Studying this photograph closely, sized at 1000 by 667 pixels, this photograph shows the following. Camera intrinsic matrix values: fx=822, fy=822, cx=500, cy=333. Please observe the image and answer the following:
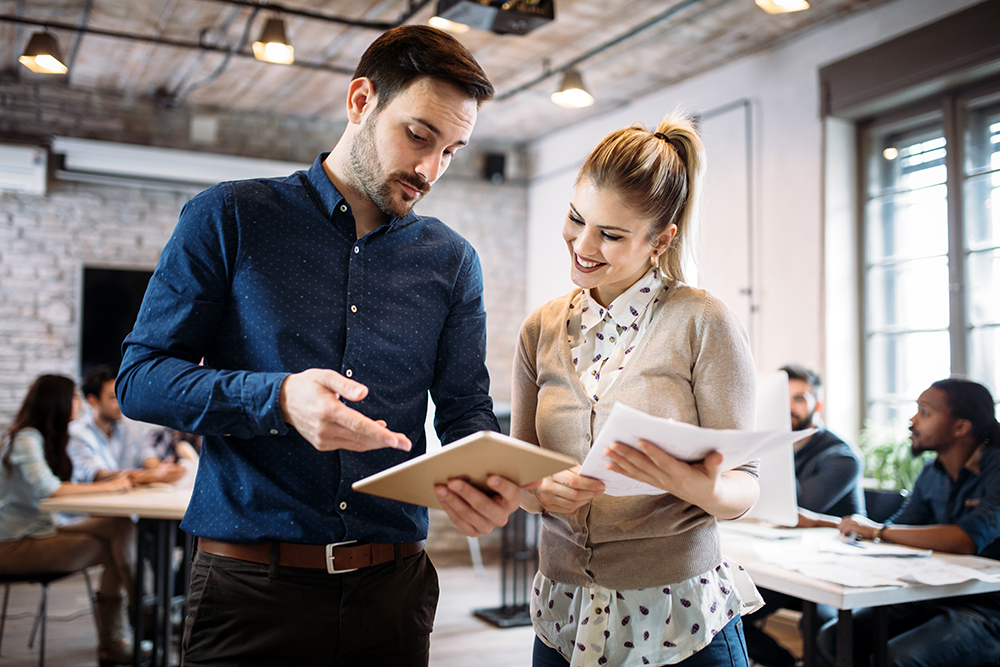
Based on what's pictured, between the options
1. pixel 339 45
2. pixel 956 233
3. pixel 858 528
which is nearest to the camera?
pixel 858 528

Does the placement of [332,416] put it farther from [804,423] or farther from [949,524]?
[804,423]

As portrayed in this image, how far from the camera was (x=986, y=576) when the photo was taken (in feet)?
7.87

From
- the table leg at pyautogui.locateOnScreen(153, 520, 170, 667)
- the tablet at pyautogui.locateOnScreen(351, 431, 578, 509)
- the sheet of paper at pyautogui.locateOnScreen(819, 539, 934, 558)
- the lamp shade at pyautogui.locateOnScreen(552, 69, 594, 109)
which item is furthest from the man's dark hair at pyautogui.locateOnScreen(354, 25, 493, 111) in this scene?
the lamp shade at pyautogui.locateOnScreen(552, 69, 594, 109)

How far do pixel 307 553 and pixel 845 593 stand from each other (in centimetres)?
Answer: 153

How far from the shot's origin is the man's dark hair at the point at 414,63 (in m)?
1.41

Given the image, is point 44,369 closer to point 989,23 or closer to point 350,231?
point 350,231

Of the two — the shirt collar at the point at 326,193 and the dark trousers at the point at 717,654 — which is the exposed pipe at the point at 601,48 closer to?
the shirt collar at the point at 326,193

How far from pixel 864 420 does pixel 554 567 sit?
4006mm

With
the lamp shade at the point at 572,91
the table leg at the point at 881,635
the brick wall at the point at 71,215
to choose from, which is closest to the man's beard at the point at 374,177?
the table leg at the point at 881,635

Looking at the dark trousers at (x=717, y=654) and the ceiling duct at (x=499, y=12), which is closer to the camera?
the dark trousers at (x=717, y=654)

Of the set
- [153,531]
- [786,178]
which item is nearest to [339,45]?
[786,178]

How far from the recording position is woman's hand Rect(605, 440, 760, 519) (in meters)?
1.15

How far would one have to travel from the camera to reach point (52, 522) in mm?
3922

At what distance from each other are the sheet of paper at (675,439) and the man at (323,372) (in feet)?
0.51
